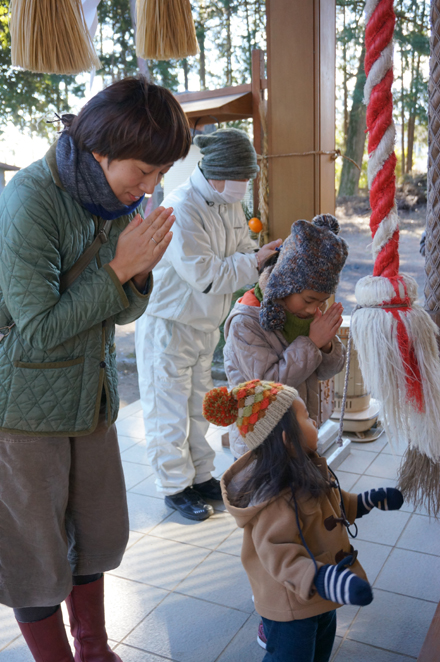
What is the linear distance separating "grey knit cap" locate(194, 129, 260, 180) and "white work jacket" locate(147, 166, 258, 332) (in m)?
0.08

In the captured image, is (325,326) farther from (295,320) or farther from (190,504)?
(190,504)

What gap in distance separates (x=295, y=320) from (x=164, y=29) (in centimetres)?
101

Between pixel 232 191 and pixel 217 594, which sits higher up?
pixel 232 191

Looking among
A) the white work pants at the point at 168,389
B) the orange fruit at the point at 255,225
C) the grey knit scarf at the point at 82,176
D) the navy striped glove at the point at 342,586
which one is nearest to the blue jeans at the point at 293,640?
the navy striped glove at the point at 342,586

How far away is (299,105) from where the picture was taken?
215cm

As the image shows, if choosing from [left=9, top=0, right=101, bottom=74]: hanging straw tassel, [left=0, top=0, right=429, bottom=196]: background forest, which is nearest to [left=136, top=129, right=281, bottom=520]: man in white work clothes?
[left=9, top=0, right=101, bottom=74]: hanging straw tassel

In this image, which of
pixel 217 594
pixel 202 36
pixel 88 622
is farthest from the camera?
pixel 202 36

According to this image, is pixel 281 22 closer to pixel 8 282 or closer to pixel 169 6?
pixel 169 6

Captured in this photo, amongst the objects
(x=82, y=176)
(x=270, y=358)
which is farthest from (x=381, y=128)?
(x=270, y=358)

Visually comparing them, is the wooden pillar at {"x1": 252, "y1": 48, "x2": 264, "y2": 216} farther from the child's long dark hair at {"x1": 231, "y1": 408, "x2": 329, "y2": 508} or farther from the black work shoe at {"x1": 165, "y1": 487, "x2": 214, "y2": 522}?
the child's long dark hair at {"x1": 231, "y1": 408, "x2": 329, "y2": 508}

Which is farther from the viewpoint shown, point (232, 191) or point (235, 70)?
point (235, 70)

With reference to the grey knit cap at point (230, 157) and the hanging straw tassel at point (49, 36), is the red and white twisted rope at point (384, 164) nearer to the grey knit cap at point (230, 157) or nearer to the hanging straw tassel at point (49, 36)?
the hanging straw tassel at point (49, 36)

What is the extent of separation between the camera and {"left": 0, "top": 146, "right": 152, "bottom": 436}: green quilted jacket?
45.8 inches

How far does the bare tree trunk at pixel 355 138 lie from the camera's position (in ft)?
19.2
